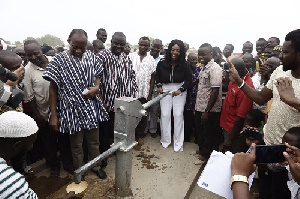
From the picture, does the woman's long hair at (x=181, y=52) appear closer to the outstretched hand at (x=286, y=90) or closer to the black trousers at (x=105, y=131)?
the black trousers at (x=105, y=131)

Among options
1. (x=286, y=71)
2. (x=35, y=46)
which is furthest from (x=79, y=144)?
(x=286, y=71)

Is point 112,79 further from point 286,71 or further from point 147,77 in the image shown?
point 286,71

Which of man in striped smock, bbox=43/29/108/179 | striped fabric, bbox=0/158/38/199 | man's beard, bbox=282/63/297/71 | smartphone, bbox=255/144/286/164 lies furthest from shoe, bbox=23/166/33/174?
man's beard, bbox=282/63/297/71

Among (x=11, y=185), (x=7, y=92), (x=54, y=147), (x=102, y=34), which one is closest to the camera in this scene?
(x=11, y=185)

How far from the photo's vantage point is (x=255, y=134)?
3.01 metres

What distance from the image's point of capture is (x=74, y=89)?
9.75 ft

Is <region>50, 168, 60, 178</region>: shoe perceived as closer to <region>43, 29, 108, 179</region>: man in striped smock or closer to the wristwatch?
<region>43, 29, 108, 179</region>: man in striped smock

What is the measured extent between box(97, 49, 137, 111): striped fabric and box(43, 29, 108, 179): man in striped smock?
1.15 ft

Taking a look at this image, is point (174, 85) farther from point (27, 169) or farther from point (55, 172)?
point (27, 169)

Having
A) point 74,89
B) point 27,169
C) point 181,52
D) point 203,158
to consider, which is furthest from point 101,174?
point 181,52

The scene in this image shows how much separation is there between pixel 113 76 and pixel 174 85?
1265mm

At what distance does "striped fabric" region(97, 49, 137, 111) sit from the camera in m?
3.54

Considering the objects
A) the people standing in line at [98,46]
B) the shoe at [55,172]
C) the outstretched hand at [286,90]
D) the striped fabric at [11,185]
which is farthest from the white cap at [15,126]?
the people standing in line at [98,46]

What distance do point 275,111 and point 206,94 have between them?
1.70 metres
